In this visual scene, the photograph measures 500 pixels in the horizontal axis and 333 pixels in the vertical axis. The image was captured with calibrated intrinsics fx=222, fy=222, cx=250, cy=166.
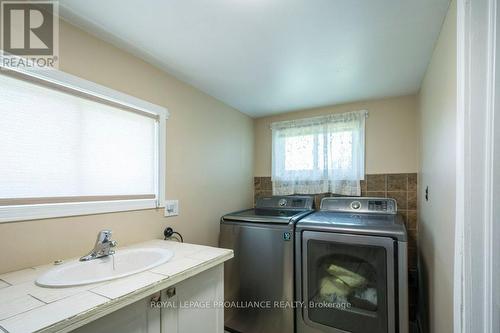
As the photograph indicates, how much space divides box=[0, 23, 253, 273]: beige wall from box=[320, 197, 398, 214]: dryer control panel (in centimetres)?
98

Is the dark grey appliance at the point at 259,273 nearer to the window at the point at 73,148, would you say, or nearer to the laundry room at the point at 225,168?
the laundry room at the point at 225,168

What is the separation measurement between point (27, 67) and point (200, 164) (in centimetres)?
122

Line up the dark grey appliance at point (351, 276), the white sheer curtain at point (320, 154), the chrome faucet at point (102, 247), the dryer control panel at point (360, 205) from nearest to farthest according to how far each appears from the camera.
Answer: the chrome faucet at point (102, 247), the dark grey appliance at point (351, 276), the dryer control panel at point (360, 205), the white sheer curtain at point (320, 154)

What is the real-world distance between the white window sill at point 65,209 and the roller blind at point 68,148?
1.3 inches

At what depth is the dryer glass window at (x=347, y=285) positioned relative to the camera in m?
1.48

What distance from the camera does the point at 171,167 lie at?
172 centimetres

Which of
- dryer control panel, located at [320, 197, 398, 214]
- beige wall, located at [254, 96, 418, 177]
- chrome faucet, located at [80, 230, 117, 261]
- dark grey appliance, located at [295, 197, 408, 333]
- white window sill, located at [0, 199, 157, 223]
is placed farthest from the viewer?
beige wall, located at [254, 96, 418, 177]

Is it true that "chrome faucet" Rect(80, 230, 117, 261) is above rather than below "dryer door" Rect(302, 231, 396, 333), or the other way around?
above

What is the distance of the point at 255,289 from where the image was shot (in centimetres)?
186

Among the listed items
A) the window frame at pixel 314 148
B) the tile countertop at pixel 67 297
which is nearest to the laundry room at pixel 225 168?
the tile countertop at pixel 67 297

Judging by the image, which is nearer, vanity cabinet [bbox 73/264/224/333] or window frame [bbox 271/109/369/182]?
vanity cabinet [bbox 73/264/224/333]

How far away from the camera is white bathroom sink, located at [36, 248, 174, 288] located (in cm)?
89

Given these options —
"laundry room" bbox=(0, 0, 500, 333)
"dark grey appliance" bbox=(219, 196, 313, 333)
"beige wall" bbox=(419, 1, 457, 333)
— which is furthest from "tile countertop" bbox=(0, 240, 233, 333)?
"beige wall" bbox=(419, 1, 457, 333)

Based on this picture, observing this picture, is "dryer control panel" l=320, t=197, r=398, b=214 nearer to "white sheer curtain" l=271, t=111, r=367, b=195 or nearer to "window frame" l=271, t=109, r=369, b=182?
"white sheer curtain" l=271, t=111, r=367, b=195
